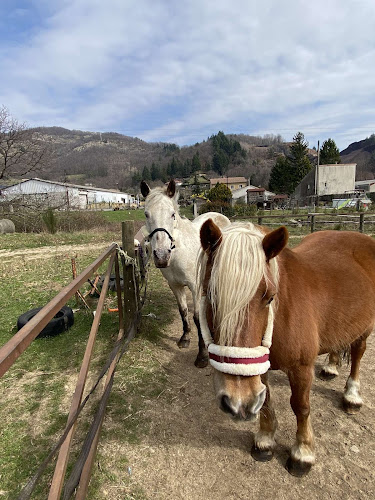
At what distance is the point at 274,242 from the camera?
152 cm

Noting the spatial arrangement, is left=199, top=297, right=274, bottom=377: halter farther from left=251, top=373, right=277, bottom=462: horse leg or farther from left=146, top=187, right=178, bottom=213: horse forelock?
left=146, top=187, right=178, bottom=213: horse forelock

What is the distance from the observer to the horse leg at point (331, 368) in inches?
130

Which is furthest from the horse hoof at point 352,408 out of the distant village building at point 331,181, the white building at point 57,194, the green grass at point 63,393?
the distant village building at point 331,181

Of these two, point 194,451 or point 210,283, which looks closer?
point 210,283

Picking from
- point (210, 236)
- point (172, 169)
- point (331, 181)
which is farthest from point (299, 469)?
point (172, 169)

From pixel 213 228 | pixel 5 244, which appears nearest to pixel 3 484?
pixel 213 228

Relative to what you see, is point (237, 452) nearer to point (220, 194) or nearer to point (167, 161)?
point (220, 194)

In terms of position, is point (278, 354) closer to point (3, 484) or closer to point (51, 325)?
point (3, 484)

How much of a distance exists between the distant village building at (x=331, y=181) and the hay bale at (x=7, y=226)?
41195 millimetres

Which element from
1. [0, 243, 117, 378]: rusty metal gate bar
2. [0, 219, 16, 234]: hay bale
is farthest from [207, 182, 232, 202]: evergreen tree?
[0, 243, 117, 378]: rusty metal gate bar

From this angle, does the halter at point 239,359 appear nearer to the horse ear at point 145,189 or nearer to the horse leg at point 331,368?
the horse leg at point 331,368

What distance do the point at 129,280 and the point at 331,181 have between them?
50977mm

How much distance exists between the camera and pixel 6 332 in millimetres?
4594

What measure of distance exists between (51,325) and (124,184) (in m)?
101
